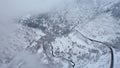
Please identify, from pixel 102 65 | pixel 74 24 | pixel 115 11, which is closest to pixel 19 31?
pixel 74 24

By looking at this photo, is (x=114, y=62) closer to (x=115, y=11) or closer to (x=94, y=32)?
(x=94, y=32)

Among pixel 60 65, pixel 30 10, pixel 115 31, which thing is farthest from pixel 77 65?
pixel 30 10

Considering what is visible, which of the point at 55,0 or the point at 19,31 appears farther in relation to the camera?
the point at 55,0

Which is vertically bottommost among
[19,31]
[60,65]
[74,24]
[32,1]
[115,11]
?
[60,65]

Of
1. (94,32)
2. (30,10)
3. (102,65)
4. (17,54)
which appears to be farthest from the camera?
(30,10)

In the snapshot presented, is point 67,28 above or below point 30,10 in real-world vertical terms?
below

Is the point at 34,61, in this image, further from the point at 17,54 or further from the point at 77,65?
the point at 77,65

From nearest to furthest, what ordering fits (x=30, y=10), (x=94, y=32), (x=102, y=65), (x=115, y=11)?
1. (x=102, y=65)
2. (x=94, y=32)
3. (x=115, y=11)
4. (x=30, y=10)
